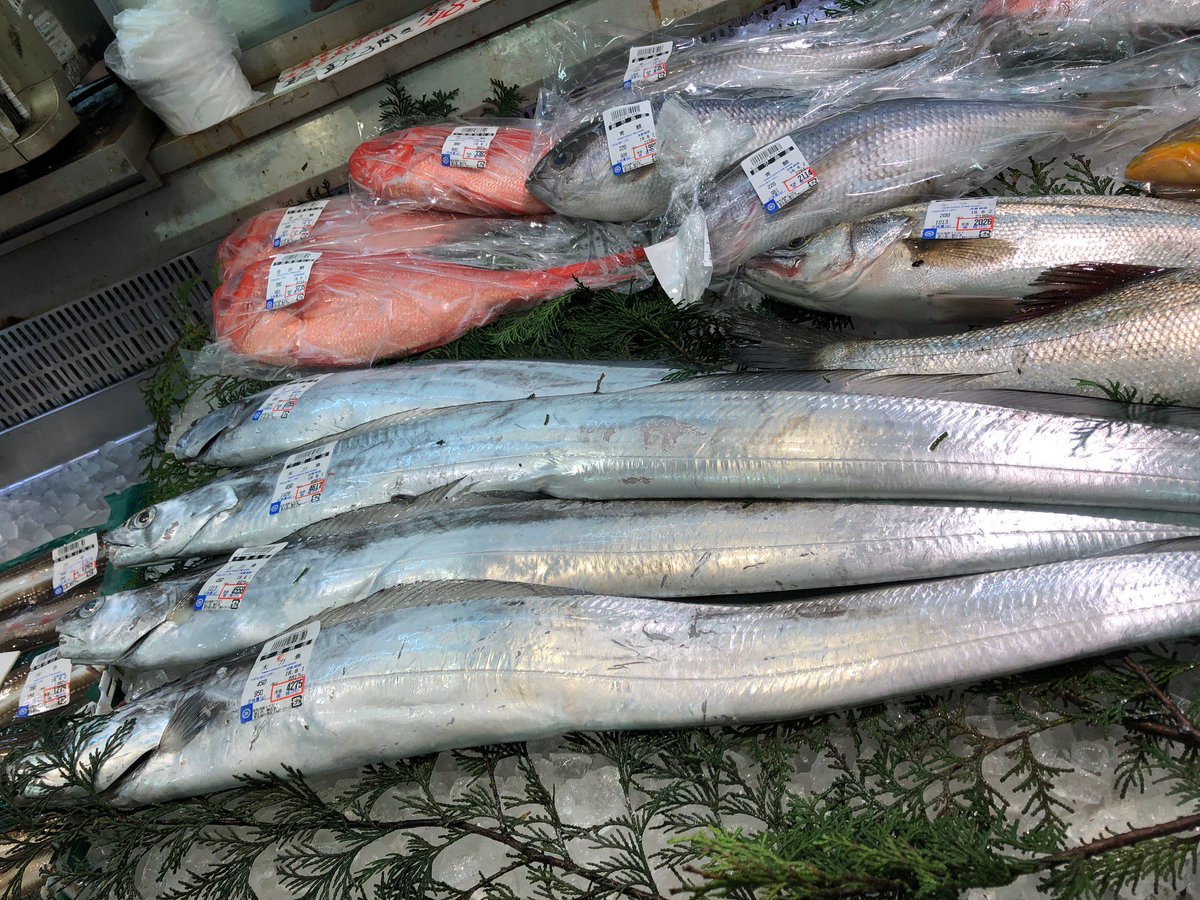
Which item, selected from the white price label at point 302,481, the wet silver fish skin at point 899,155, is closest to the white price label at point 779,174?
the wet silver fish skin at point 899,155

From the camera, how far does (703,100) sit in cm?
282

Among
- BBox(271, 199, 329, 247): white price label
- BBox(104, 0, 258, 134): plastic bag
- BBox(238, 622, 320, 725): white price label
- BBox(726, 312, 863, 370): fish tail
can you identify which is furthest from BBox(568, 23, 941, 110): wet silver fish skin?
BBox(238, 622, 320, 725): white price label

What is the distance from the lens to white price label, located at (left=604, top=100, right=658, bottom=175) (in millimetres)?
2742

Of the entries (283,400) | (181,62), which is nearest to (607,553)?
(283,400)

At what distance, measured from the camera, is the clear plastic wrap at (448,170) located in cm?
307

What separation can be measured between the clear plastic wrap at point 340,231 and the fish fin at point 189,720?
6.00 feet

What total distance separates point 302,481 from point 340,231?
50.1 inches

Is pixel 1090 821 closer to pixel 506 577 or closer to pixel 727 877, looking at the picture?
pixel 727 877

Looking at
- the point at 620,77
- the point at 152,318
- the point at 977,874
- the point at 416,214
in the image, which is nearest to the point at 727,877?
the point at 977,874

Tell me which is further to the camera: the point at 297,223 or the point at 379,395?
the point at 297,223

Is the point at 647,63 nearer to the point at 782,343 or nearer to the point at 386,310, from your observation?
the point at 386,310

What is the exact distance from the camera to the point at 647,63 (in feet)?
10.2

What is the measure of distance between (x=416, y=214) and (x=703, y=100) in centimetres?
129

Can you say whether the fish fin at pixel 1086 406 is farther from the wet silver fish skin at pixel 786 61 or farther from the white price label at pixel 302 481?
the white price label at pixel 302 481
